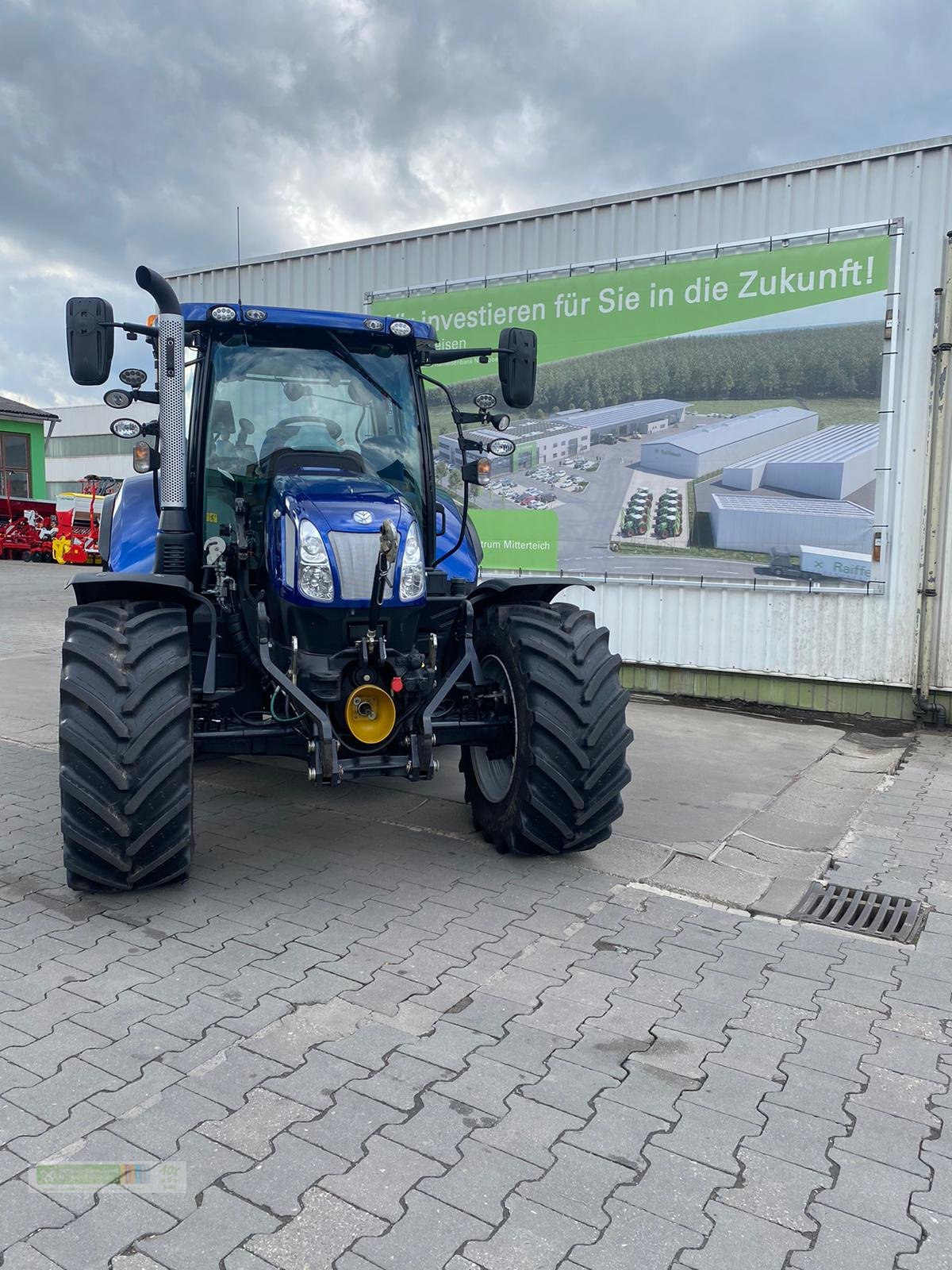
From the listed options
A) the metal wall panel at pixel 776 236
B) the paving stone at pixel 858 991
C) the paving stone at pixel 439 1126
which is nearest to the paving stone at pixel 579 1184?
the paving stone at pixel 439 1126

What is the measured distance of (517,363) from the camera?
199 inches

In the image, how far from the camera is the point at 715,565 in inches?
341

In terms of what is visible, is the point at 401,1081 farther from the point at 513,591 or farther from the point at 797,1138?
the point at 513,591

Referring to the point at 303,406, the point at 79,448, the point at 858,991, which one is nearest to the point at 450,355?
the point at 303,406

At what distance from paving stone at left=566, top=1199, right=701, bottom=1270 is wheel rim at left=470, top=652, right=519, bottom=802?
235cm

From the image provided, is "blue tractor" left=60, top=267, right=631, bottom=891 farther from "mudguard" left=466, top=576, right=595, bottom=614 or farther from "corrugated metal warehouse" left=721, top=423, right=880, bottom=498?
"corrugated metal warehouse" left=721, top=423, right=880, bottom=498

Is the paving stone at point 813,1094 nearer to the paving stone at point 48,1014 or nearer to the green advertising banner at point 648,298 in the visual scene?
the paving stone at point 48,1014

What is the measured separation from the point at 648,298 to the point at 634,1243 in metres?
8.03

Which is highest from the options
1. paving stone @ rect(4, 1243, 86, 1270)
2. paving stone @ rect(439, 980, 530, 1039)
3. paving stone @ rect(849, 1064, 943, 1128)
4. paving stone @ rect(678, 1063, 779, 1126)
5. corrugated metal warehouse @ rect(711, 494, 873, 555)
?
corrugated metal warehouse @ rect(711, 494, 873, 555)

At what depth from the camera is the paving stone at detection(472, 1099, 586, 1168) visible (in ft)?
8.51

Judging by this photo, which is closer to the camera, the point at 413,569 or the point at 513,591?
the point at 413,569

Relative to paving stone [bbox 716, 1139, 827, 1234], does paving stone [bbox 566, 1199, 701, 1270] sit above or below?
below

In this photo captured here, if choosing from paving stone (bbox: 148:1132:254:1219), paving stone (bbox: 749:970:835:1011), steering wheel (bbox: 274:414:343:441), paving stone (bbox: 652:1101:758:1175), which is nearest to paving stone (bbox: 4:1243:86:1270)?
paving stone (bbox: 148:1132:254:1219)

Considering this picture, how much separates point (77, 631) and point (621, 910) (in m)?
2.56
